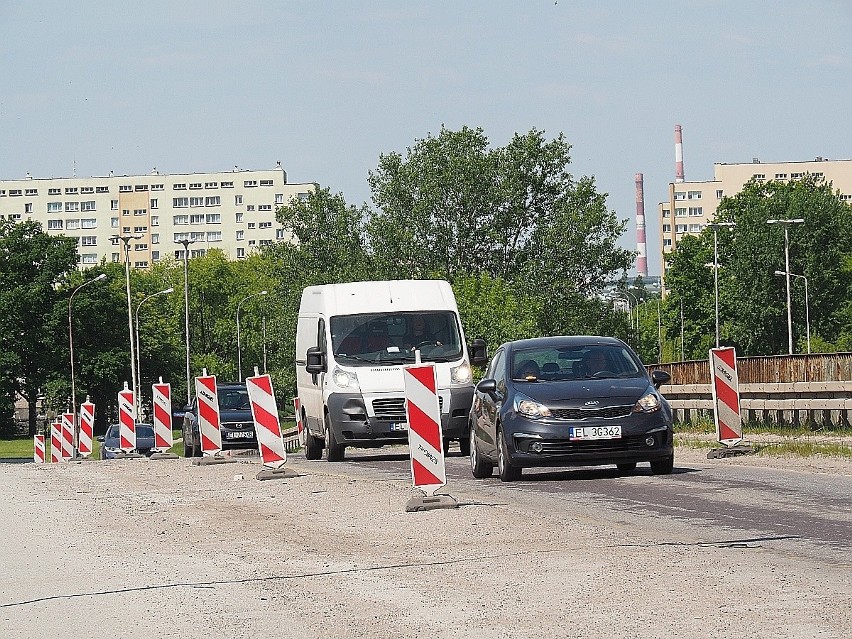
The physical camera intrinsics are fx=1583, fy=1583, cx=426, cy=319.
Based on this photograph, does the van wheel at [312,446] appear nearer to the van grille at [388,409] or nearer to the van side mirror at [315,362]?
the van side mirror at [315,362]

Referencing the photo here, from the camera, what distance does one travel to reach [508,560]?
10.3 meters

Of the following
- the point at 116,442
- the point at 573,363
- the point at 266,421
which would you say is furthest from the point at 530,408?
the point at 116,442

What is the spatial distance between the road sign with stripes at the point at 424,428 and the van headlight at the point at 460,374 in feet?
30.3

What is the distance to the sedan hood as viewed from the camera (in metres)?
16.6

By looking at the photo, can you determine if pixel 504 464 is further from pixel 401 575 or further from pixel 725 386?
pixel 401 575

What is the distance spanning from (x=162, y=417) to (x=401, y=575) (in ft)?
73.3

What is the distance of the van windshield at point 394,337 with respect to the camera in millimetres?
24078

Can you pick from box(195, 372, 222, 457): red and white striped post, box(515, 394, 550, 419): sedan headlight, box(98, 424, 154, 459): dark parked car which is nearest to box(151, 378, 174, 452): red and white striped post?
box(195, 372, 222, 457): red and white striped post

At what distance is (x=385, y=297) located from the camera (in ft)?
80.9

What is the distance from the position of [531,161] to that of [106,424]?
1186 inches

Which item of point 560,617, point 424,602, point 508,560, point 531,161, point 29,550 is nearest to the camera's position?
point 560,617

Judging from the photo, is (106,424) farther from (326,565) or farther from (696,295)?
(326,565)

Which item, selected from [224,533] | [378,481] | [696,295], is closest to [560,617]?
[224,533]

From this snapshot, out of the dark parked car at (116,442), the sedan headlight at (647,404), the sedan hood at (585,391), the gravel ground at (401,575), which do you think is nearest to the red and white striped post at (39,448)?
the dark parked car at (116,442)
